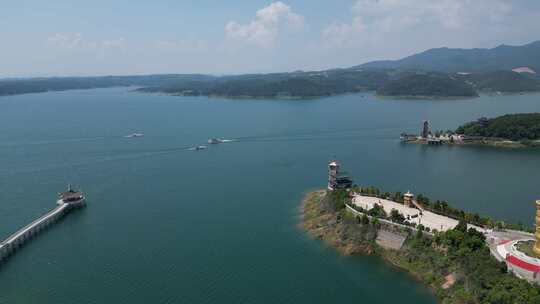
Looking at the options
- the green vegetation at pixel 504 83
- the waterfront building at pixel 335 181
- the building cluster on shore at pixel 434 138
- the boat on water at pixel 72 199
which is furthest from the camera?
the green vegetation at pixel 504 83

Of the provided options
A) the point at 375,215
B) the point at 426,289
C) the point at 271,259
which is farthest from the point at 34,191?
the point at 426,289

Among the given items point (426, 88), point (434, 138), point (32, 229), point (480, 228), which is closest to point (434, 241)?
point (480, 228)

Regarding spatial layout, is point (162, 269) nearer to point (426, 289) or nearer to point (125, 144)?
point (426, 289)

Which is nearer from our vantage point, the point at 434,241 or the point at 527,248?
the point at 527,248

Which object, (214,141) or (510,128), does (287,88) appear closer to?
(214,141)

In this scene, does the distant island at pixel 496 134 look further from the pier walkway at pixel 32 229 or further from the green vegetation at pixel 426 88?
the green vegetation at pixel 426 88

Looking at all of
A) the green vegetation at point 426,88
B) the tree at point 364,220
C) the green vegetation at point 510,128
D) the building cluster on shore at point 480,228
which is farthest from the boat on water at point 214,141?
the green vegetation at point 426,88
